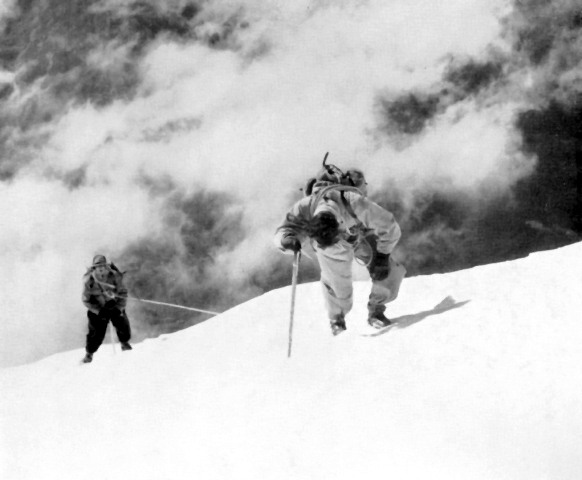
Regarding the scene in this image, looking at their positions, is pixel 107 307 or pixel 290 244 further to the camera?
pixel 107 307

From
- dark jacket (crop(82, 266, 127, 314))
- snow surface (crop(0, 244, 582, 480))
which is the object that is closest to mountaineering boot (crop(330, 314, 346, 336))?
snow surface (crop(0, 244, 582, 480))

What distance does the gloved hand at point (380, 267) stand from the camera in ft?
17.0

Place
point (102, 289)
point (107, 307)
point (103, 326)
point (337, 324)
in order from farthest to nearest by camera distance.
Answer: point (103, 326) < point (107, 307) < point (102, 289) < point (337, 324)

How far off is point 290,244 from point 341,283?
0.65 metres

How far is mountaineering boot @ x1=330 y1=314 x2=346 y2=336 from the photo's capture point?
5.06m

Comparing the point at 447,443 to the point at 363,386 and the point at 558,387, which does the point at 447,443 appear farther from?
the point at 363,386

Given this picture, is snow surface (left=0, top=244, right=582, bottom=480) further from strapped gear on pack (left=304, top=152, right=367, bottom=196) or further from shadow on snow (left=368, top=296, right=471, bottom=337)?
strapped gear on pack (left=304, top=152, right=367, bottom=196)

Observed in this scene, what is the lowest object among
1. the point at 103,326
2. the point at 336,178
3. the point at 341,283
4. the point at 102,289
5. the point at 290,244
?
the point at 341,283

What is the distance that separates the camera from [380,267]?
17.1 feet

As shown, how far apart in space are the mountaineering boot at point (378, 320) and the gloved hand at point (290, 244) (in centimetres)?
81

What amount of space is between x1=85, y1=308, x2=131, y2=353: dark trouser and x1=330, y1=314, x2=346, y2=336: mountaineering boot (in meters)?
4.01

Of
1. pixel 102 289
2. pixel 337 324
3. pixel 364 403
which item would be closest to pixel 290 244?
pixel 337 324

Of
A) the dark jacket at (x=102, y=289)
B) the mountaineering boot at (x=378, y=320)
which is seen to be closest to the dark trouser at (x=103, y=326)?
the dark jacket at (x=102, y=289)

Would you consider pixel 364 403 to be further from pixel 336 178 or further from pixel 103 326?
pixel 103 326
